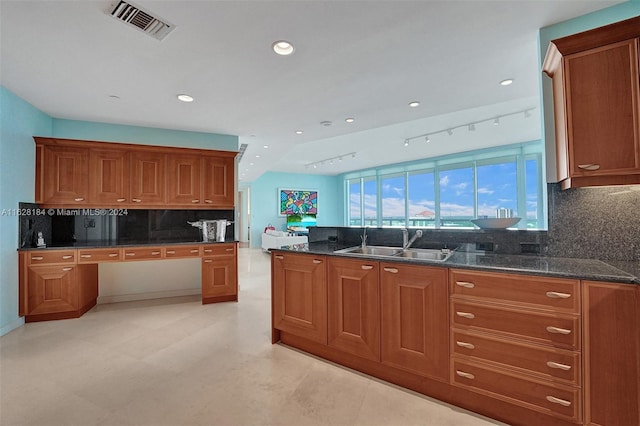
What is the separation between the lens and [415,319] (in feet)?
6.18

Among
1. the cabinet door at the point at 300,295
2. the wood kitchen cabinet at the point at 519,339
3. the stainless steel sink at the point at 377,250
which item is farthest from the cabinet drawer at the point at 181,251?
the wood kitchen cabinet at the point at 519,339

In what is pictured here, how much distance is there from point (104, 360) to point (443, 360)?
105 inches

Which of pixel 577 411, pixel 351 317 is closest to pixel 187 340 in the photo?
pixel 351 317

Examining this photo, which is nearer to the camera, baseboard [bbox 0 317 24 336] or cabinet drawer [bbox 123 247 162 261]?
baseboard [bbox 0 317 24 336]

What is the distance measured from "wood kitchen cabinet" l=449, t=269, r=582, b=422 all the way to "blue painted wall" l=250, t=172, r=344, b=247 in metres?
8.84

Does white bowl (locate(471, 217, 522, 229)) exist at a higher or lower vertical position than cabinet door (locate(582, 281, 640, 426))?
higher

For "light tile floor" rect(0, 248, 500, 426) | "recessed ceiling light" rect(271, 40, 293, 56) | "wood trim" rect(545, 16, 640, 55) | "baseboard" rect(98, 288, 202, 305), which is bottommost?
"light tile floor" rect(0, 248, 500, 426)

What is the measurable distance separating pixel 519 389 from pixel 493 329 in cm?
33

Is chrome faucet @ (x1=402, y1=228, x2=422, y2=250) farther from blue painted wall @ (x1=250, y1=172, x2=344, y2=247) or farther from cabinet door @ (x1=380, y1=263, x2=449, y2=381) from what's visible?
blue painted wall @ (x1=250, y1=172, x2=344, y2=247)

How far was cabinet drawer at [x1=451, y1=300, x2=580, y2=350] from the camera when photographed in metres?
1.44

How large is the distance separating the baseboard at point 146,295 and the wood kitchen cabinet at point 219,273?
670mm

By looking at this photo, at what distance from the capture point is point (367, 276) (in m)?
2.09

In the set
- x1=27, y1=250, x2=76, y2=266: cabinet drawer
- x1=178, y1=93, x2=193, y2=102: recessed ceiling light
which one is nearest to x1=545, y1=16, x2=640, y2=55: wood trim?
x1=178, y1=93, x2=193, y2=102: recessed ceiling light

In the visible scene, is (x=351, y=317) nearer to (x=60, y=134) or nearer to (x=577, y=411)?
(x=577, y=411)
